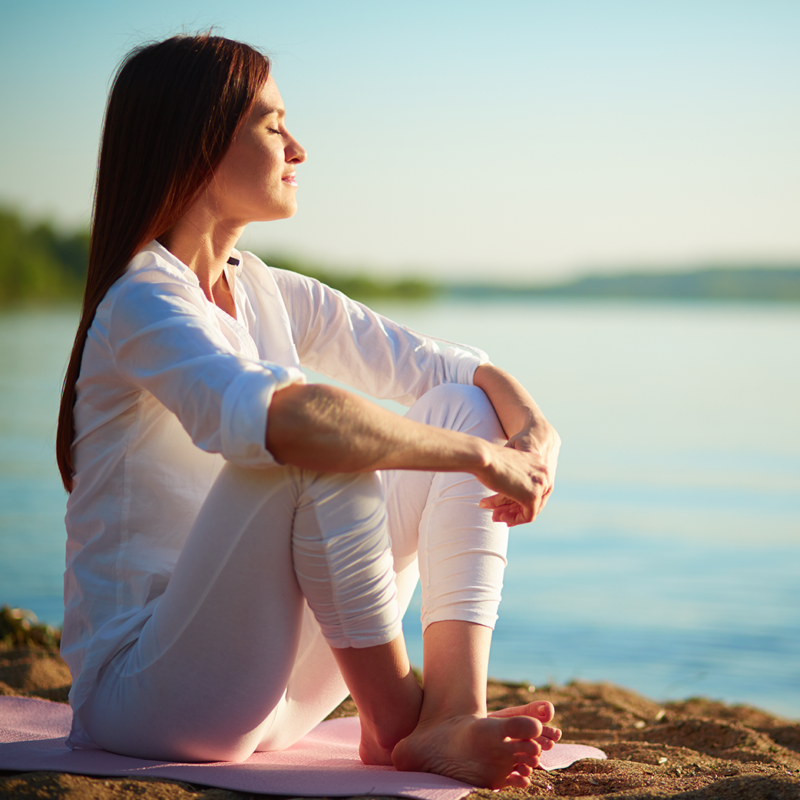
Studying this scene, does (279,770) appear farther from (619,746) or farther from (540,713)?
(619,746)

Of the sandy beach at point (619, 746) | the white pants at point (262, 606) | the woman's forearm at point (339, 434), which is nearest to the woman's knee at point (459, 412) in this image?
the white pants at point (262, 606)

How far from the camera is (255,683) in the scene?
4.40ft

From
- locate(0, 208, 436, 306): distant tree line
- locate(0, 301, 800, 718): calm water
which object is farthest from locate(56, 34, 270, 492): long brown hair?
locate(0, 208, 436, 306): distant tree line

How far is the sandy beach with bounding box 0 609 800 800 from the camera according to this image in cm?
133

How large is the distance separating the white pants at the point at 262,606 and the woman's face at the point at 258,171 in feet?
1.88

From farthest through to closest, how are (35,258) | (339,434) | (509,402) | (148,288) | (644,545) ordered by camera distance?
(35,258) → (644,545) → (509,402) → (148,288) → (339,434)

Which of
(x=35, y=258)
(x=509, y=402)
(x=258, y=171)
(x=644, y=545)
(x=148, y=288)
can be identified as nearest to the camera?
(x=148, y=288)

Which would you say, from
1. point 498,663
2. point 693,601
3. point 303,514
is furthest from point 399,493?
point 693,601

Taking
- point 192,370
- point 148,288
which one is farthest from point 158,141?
point 192,370

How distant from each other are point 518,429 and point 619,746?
818 millimetres

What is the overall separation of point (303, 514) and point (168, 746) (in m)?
0.48

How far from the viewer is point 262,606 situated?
1.30 meters

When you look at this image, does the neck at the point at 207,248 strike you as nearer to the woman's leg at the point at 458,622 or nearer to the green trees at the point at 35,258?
the woman's leg at the point at 458,622

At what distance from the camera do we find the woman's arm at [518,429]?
1.54m
